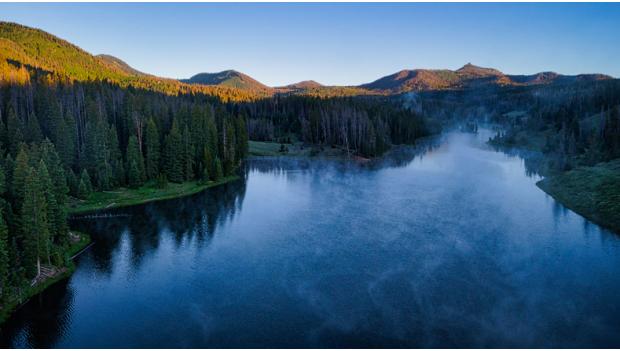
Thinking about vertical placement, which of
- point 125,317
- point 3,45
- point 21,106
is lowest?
point 125,317

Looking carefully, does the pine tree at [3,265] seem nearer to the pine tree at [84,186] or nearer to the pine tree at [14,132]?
the pine tree at [84,186]

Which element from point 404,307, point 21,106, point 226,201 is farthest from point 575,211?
point 21,106

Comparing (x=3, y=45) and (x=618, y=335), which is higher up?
(x=3, y=45)

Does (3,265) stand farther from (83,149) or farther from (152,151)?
(152,151)

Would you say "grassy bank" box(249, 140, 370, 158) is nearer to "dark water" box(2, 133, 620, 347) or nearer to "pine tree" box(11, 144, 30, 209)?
"dark water" box(2, 133, 620, 347)

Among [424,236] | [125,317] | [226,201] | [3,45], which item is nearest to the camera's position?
[125,317]

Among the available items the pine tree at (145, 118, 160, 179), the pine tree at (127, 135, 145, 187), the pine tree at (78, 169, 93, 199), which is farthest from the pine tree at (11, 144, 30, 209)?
the pine tree at (145, 118, 160, 179)

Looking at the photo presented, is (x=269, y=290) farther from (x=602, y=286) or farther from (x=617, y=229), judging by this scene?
(x=617, y=229)
